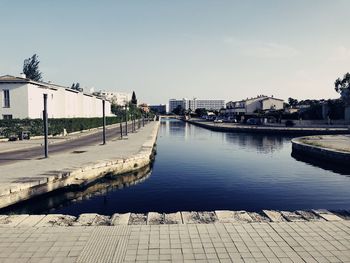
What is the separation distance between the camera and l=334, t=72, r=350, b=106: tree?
244 feet

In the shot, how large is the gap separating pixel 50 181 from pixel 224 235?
9459 mm

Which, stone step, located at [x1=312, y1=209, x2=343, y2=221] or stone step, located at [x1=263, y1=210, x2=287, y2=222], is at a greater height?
stone step, located at [x1=312, y1=209, x2=343, y2=221]

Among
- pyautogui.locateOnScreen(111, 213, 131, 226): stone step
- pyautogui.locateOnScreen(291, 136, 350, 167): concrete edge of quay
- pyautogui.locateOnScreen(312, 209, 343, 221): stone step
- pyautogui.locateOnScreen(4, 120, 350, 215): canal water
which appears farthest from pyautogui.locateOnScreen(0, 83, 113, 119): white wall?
pyautogui.locateOnScreen(312, 209, 343, 221): stone step

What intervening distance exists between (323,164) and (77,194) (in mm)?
18723

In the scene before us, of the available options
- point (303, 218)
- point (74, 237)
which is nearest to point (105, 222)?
point (74, 237)

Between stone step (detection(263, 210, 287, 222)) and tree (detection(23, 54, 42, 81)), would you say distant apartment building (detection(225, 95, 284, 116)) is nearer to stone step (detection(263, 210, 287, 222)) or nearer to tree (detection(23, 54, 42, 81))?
tree (detection(23, 54, 42, 81))

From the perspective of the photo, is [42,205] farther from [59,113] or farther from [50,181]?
[59,113]

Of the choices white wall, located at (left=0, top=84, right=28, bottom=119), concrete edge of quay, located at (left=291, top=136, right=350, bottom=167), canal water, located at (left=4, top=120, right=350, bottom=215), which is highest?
white wall, located at (left=0, top=84, right=28, bottom=119)

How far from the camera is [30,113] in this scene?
43688 millimetres

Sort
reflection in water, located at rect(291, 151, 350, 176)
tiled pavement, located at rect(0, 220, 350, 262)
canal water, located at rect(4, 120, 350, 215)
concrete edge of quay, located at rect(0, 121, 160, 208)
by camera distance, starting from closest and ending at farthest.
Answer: tiled pavement, located at rect(0, 220, 350, 262)
concrete edge of quay, located at rect(0, 121, 160, 208)
canal water, located at rect(4, 120, 350, 215)
reflection in water, located at rect(291, 151, 350, 176)

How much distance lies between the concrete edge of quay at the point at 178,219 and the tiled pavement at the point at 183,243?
306 mm

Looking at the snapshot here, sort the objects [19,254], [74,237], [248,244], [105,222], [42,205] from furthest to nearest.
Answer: [42,205] → [105,222] → [74,237] → [248,244] → [19,254]

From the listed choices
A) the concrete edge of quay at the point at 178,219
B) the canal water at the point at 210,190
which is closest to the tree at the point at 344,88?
the canal water at the point at 210,190

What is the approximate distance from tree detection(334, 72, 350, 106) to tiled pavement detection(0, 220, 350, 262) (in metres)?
74.5
